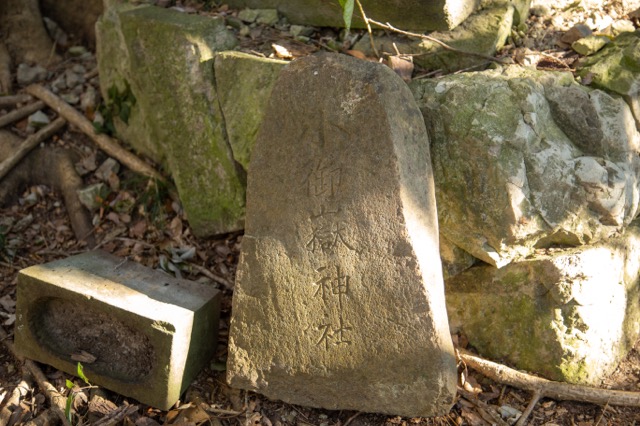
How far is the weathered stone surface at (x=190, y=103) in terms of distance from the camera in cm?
396

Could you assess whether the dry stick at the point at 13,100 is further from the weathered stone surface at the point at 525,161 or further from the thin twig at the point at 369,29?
the weathered stone surface at the point at 525,161

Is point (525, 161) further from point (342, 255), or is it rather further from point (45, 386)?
point (45, 386)

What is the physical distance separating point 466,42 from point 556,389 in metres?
1.83

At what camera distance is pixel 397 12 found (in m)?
3.81

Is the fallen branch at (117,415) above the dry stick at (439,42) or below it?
below

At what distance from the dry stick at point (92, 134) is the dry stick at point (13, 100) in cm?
5

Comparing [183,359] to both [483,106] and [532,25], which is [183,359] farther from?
[532,25]

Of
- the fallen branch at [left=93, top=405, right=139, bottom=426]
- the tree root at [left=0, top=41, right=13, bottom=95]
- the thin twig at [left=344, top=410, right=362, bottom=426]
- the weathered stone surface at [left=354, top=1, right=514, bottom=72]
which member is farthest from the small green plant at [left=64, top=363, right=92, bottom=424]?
the tree root at [left=0, top=41, right=13, bottom=95]

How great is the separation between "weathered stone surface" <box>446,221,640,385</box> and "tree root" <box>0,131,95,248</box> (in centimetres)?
244

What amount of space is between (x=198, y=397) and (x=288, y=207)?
1052 millimetres

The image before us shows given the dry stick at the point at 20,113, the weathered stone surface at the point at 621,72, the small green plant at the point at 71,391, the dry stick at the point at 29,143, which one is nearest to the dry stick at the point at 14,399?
the small green plant at the point at 71,391

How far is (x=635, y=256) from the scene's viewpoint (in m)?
3.60

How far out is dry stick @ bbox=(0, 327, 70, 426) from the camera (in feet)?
11.0

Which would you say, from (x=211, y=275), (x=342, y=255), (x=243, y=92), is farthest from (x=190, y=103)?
(x=342, y=255)
